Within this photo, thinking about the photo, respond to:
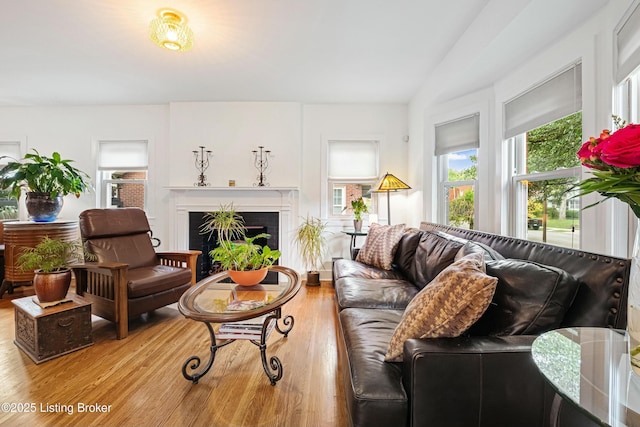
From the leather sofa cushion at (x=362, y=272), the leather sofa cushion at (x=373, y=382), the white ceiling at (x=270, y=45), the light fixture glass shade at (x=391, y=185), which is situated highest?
the white ceiling at (x=270, y=45)

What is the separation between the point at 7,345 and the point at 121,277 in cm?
95

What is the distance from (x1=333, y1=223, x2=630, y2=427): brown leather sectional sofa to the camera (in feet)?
3.16

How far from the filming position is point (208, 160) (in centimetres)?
421

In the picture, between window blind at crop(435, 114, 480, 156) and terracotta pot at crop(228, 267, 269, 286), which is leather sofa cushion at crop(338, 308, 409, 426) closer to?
terracotta pot at crop(228, 267, 269, 286)

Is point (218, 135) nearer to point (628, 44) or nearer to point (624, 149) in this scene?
point (628, 44)

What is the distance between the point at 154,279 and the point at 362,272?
6.14 feet

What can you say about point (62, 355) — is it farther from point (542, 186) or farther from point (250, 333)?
point (542, 186)

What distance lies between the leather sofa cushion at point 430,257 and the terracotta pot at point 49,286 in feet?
8.98

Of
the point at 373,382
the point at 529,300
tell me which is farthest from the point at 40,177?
the point at 529,300

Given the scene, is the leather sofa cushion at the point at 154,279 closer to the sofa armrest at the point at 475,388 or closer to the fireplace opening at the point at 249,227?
the fireplace opening at the point at 249,227

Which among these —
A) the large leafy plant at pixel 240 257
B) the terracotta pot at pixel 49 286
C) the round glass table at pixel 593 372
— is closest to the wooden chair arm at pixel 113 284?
the terracotta pot at pixel 49 286

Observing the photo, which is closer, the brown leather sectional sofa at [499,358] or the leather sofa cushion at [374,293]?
the brown leather sectional sofa at [499,358]

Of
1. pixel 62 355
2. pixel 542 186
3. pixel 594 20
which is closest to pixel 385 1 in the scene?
pixel 594 20

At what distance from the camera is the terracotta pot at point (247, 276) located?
2016mm
